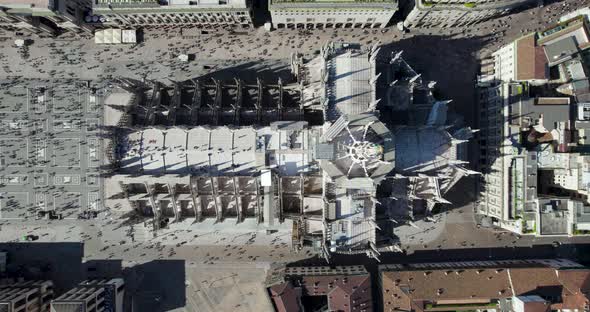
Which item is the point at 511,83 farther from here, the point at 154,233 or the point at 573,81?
the point at 154,233

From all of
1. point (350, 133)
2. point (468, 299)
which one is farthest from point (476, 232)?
point (350, 133)

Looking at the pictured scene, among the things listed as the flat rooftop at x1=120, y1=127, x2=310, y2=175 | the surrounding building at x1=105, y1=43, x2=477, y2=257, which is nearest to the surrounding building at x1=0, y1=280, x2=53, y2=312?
the surrounding building at x1=105, y1=43, x2=477, y2=257

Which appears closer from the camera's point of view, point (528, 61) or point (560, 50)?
point (528, 61)

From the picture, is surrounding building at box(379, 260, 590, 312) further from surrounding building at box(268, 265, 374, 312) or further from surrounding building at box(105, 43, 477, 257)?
surrounding building at box(105, 43, 477, 257)

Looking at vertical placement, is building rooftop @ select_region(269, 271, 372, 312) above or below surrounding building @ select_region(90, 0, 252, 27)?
below

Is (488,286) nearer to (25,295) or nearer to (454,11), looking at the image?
(454,11)

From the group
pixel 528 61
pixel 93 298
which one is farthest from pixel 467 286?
Answer: pixel 93 298

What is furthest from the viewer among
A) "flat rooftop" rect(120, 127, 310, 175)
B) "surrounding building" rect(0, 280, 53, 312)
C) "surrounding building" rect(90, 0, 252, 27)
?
"surrounding building" rect(0, 280, 53, 312)
